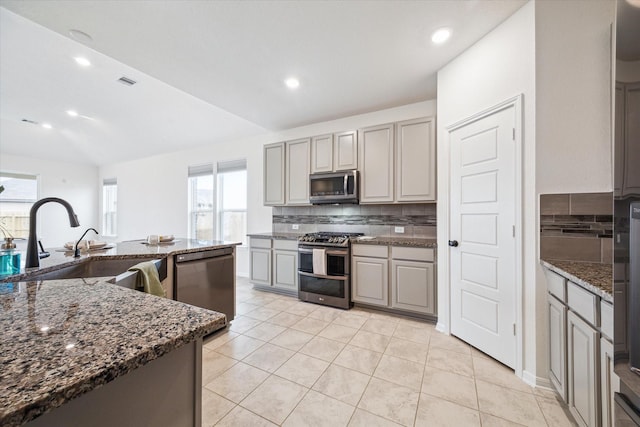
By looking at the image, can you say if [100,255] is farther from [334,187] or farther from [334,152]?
[334,152]

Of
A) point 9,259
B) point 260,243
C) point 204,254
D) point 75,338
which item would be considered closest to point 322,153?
point 260,243

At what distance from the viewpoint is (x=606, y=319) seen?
114 cm

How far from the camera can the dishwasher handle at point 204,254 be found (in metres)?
A: 2.34

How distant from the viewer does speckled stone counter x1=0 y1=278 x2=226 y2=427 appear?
1.34 ft

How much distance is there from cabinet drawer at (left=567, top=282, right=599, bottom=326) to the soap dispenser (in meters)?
2.85

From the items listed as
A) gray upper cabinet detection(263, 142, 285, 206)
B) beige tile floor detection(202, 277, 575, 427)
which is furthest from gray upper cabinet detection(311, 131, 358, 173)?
beige tile floor detection(202, 277, 575, 427)

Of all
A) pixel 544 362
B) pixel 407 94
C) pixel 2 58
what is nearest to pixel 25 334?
pixel 544 362

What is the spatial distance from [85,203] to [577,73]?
9.66m

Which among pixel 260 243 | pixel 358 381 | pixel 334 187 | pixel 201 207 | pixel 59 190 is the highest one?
pixel 59 190

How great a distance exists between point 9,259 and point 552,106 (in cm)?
333

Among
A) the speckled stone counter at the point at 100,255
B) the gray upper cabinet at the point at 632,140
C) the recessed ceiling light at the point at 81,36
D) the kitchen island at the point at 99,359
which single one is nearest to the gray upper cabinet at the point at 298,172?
the speckled stone counter at the point at 100,255

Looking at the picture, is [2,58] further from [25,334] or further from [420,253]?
[420,253]

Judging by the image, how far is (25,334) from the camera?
0.61 meters

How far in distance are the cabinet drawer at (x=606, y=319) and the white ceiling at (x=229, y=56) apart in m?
2.01
